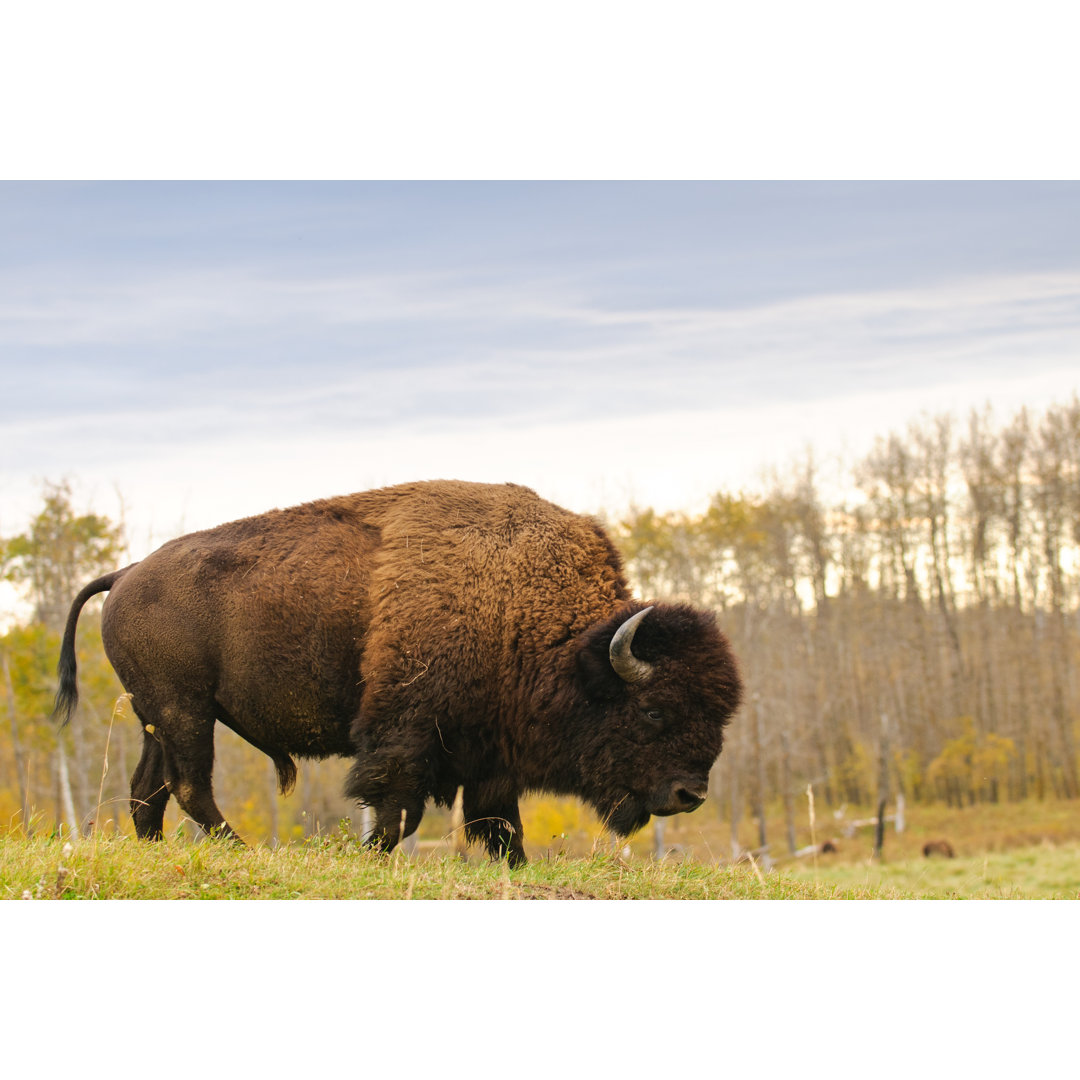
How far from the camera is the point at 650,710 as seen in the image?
260 inches

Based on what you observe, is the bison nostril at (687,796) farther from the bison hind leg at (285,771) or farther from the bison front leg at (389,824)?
the bison hind leg at (285,771)

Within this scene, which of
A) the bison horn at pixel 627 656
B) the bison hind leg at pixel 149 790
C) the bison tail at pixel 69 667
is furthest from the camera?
the bison tail at pixel 69 667

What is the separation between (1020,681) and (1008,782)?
515cm

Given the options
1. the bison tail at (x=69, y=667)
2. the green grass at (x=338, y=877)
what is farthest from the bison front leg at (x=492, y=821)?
the bison tail at (x=69, y=667)

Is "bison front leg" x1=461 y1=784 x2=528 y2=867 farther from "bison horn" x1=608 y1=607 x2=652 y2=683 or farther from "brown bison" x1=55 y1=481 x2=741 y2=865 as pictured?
"bison horn" x1=608 y1=607 x2=652 y2=683

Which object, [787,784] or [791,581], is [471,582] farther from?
[791,581]

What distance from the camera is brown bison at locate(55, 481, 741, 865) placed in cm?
659

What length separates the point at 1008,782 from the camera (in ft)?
145

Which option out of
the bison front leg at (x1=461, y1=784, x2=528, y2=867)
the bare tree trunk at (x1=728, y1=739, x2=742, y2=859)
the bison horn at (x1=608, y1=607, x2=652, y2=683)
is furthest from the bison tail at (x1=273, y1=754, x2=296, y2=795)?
the bare tree trunk at (x1=728, y1=739, x2=742, y2=859)

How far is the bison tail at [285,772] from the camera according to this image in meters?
7.38

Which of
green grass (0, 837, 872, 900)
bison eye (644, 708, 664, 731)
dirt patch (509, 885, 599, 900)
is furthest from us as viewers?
bison eye (644, 708, 664, 731)

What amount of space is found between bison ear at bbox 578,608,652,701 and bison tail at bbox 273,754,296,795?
2.49m

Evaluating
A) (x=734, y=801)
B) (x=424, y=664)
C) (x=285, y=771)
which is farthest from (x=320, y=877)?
(x=734, y=801)

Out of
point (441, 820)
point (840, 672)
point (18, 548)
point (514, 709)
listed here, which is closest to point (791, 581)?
point (840, 672)
